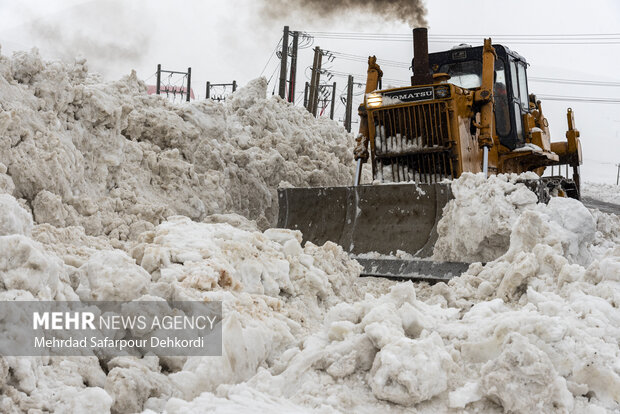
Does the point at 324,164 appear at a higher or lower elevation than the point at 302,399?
higher

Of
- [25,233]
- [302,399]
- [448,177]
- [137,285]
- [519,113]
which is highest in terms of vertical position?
[519,113]

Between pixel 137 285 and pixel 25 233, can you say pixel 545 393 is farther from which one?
pixel 25 233

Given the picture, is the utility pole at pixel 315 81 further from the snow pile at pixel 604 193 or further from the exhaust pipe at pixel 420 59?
the exhaust pipe at pixel 420 59

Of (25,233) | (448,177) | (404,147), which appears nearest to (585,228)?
(448,177)

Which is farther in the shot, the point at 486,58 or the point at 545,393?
the point at 486,58

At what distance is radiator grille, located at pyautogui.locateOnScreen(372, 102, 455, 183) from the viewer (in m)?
7.83

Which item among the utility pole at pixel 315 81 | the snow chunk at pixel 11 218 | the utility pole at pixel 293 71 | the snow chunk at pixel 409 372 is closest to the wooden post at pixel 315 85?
the utility pole at pixel 315 81

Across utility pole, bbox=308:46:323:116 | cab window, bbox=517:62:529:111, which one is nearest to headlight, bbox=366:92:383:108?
cab window, bbox=517:62:529:111

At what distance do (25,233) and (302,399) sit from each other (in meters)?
1.60

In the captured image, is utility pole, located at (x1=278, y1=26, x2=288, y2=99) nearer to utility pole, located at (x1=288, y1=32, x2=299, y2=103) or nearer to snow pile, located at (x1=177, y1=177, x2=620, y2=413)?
utility pole, located at (x1=288, y1=32, x2=299, y2=103)

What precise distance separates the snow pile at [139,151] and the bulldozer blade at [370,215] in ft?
3.07

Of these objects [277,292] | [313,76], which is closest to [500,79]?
[277,292]

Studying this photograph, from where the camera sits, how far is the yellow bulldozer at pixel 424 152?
6965 millimetres

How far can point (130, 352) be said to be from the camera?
10.0 ft
